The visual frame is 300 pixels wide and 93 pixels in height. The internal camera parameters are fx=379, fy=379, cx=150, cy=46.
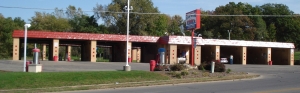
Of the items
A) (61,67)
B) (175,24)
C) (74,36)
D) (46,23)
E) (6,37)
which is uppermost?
(175,24)

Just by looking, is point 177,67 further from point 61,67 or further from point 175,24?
point 175,24

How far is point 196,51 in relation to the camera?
53.1 m

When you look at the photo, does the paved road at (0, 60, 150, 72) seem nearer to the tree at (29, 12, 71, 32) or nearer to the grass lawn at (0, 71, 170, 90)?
the grass lawn at (0, 71, 170, 90)

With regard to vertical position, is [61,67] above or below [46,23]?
below

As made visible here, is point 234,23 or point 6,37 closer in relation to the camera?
point 6,37

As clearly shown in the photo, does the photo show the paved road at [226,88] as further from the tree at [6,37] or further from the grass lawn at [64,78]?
the tree at [6,37]

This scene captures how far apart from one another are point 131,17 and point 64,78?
5208 centimetres

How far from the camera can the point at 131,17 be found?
244ft

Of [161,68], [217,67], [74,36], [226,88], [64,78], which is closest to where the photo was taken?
[226,88]

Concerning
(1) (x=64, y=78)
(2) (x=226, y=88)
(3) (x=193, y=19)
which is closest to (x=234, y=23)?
(3) (x=193, y=19)

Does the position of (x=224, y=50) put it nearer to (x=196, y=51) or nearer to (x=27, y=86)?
(x=196, y=51)

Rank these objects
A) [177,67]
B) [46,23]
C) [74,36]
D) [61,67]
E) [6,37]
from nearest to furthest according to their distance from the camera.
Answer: [177,67], [61,67], [74,36], [6,37], [46,23]

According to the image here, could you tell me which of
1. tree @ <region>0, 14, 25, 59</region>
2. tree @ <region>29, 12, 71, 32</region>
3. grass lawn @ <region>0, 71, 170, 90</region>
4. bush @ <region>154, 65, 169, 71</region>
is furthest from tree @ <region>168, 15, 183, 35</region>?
grass lawn @ <region>0, 71, 170, 90</region>

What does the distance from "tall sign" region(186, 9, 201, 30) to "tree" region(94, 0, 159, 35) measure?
127 ft
